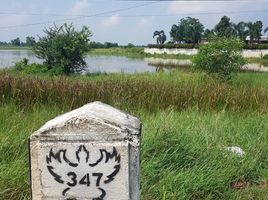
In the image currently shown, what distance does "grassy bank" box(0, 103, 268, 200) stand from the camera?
328cm

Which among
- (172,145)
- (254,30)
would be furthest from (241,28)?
(172,145)

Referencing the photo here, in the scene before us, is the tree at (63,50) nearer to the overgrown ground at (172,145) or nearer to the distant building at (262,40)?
the overgrown ground at (172,145)

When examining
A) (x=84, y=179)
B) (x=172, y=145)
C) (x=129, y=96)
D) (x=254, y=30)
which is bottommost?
(x=172, y=145)

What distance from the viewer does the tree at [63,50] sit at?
23.8 m

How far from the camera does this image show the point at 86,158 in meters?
1.51

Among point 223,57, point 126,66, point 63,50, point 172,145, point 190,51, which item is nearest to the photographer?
point 172,145

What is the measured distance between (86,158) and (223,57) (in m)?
15.8

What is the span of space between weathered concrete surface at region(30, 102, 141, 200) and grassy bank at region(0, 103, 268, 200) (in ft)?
4.95

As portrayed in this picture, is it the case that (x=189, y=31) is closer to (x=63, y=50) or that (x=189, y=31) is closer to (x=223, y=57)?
(x=63, y=50)

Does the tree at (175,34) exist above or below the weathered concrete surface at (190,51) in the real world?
above

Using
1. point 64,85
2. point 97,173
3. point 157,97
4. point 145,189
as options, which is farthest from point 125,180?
point 64,85

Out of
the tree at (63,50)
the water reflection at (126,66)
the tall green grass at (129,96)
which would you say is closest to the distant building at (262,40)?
the water reflection at (126,66)

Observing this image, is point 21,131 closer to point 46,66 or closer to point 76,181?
point 76,181

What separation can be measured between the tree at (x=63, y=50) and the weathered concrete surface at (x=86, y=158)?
22.1m
